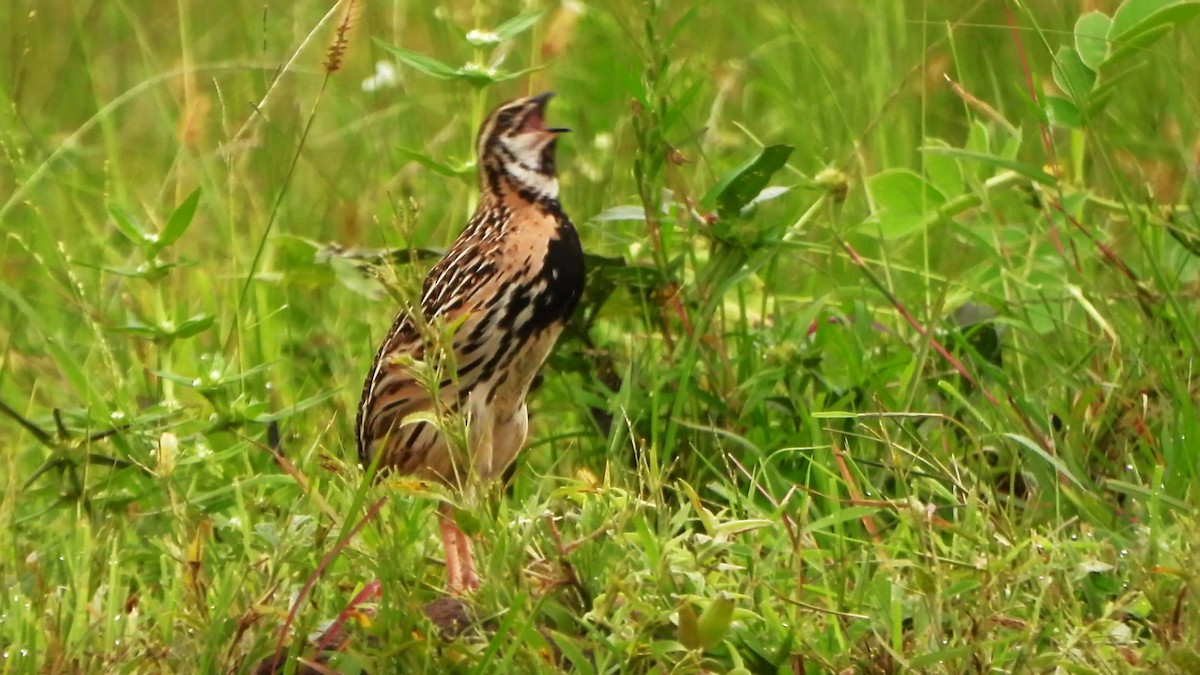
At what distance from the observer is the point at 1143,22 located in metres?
3.67

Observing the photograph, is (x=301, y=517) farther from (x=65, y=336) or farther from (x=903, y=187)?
(x=65, y=336)

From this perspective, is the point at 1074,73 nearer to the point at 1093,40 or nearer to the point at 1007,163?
the point at 1093,40

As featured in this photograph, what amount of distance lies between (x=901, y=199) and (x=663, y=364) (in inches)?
30.6

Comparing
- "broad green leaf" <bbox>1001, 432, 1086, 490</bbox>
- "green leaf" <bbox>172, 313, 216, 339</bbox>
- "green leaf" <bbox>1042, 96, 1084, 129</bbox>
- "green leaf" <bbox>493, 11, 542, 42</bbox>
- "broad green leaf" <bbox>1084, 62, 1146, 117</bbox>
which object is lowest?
"broad green leaf" <bbox>1001, 432, 1086, 490</bbox>

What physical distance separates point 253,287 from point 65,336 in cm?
66

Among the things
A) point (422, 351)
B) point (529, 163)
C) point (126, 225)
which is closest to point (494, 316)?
point (422, 351)

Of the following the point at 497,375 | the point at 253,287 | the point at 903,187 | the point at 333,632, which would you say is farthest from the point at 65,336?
the point at 333,632

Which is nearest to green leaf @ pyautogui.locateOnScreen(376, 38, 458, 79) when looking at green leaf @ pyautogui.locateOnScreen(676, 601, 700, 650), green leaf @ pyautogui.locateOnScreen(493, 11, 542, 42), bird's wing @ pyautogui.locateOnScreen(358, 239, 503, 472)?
green leaf @ pyautogui.locateOnScreen(493, 11, 542, 42)

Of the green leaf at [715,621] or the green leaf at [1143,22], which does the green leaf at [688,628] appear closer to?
the green leaf at [715,621]

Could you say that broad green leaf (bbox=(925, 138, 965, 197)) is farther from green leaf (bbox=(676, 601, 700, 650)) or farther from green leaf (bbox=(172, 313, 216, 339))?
green leaf (bbox=(676, 601, 700, 650))

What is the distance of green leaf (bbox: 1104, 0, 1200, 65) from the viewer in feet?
11.7

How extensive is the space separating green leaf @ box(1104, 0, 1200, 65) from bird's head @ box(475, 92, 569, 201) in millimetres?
1222

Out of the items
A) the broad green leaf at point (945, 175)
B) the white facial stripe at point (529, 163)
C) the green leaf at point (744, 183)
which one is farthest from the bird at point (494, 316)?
the broad green leaf at point (945, 175)

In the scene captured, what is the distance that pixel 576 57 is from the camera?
716 cm
